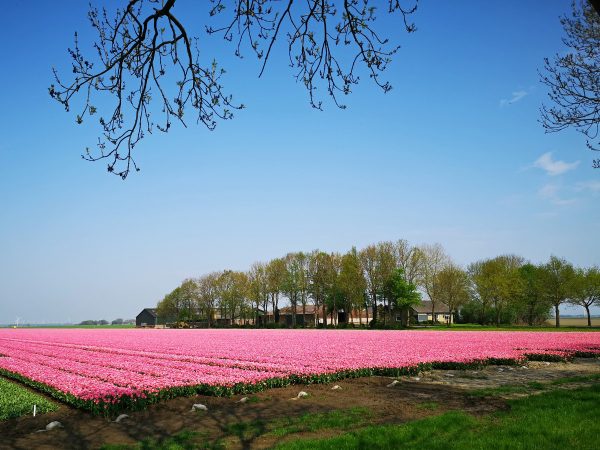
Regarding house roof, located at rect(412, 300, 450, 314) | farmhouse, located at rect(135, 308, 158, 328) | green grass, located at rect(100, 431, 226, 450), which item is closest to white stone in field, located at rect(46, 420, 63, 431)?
green grass, located at rect(100, 431, 226, 450)

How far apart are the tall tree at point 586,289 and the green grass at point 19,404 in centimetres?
7370

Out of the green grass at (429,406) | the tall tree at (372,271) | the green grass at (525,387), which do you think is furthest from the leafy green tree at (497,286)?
the green grass at (429,406)

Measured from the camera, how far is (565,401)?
9.27m

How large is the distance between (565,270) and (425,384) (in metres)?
66.3

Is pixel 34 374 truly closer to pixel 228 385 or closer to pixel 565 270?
pixel 228 385

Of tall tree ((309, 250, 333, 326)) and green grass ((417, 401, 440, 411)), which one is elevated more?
tall tree ((309, 250, 333, 326))

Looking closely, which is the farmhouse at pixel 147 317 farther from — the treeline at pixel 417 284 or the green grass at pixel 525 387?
the green grass at pixel 525 387

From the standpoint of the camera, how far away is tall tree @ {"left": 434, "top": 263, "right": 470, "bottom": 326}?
234ft

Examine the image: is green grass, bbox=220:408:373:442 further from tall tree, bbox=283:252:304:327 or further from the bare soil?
tall tree, bbox=283:252:304:327

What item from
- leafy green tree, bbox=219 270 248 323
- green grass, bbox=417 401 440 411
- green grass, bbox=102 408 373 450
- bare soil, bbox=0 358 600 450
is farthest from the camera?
leafy green tree, bbox=219 270 248 323

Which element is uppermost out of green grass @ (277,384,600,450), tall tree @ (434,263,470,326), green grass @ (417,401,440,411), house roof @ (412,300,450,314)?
tall tree @ (434,263,470,326)

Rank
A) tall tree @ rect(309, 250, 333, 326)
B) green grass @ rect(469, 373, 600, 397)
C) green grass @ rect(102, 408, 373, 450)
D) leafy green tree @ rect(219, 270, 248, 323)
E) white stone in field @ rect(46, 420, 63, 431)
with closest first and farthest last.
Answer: green grass @ rect(102, 408, 373, 450), white stone in field @ rect(46, 420, 63, 431), green grass @ rect(469, 373, 600, 397), tall tree @ rect(309, 250, 333, 326), leafy green tree @ rect(219, 270, 248, 323)

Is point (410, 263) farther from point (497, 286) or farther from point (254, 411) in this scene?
point (254, 411)

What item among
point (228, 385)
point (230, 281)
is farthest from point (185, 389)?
point (230, 281)
